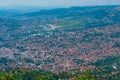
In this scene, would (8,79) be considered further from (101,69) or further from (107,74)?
(101,69)

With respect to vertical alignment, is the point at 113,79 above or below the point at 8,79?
below

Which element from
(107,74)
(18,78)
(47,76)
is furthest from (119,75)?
(18,78)

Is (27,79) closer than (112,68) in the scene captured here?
Yes

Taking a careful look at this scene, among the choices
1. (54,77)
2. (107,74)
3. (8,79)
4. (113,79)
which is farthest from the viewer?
(107,74)

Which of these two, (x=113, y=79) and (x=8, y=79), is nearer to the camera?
(x=8, y=79)

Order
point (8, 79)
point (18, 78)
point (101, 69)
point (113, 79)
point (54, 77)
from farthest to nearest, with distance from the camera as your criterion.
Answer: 1. point (101, 69)
2. point (113, 79)
3. point (54, 77)
4. point (18, 78)
5. point (8, 79)

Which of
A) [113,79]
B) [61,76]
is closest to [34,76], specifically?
[61,76]

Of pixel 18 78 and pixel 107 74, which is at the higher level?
pixel 18 78

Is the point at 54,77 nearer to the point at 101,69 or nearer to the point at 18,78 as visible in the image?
the point at 18,78

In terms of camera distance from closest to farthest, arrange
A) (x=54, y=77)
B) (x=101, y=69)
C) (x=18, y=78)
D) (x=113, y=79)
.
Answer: (x=18, y=78), (x=54, y=77), (x=113, y=79), (x=101, y=69)
